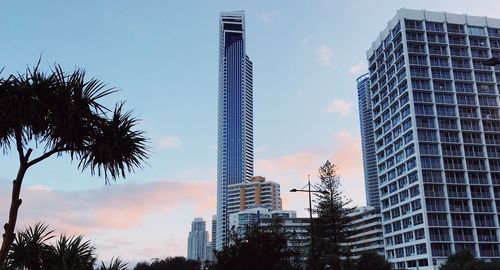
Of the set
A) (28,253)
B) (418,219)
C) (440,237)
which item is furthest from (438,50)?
(28,253)

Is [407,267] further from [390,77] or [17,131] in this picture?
[17,131]

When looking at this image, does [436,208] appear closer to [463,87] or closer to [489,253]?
[489,253]

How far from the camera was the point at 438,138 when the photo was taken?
340ft

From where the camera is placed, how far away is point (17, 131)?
10.2 metres

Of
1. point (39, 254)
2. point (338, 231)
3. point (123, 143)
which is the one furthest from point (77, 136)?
point (338, 231)

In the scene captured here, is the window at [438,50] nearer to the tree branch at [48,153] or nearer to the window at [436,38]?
the window at [436,38]

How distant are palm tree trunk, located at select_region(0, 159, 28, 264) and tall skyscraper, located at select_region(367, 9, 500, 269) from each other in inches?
3644

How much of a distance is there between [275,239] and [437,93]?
83.3m

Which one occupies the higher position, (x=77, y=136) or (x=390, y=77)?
(x=390, y=77)

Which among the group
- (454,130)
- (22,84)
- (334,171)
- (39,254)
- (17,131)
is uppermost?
(454,130)

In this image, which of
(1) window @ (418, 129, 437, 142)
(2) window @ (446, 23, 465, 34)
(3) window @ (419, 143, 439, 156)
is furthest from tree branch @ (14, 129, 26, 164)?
(2) window @ (446, 23, 465, 34)

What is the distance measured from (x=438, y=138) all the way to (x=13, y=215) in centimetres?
10387

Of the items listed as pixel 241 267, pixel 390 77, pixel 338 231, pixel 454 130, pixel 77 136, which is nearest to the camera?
pixel 77 136

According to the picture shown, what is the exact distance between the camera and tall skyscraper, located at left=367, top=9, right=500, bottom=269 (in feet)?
319
